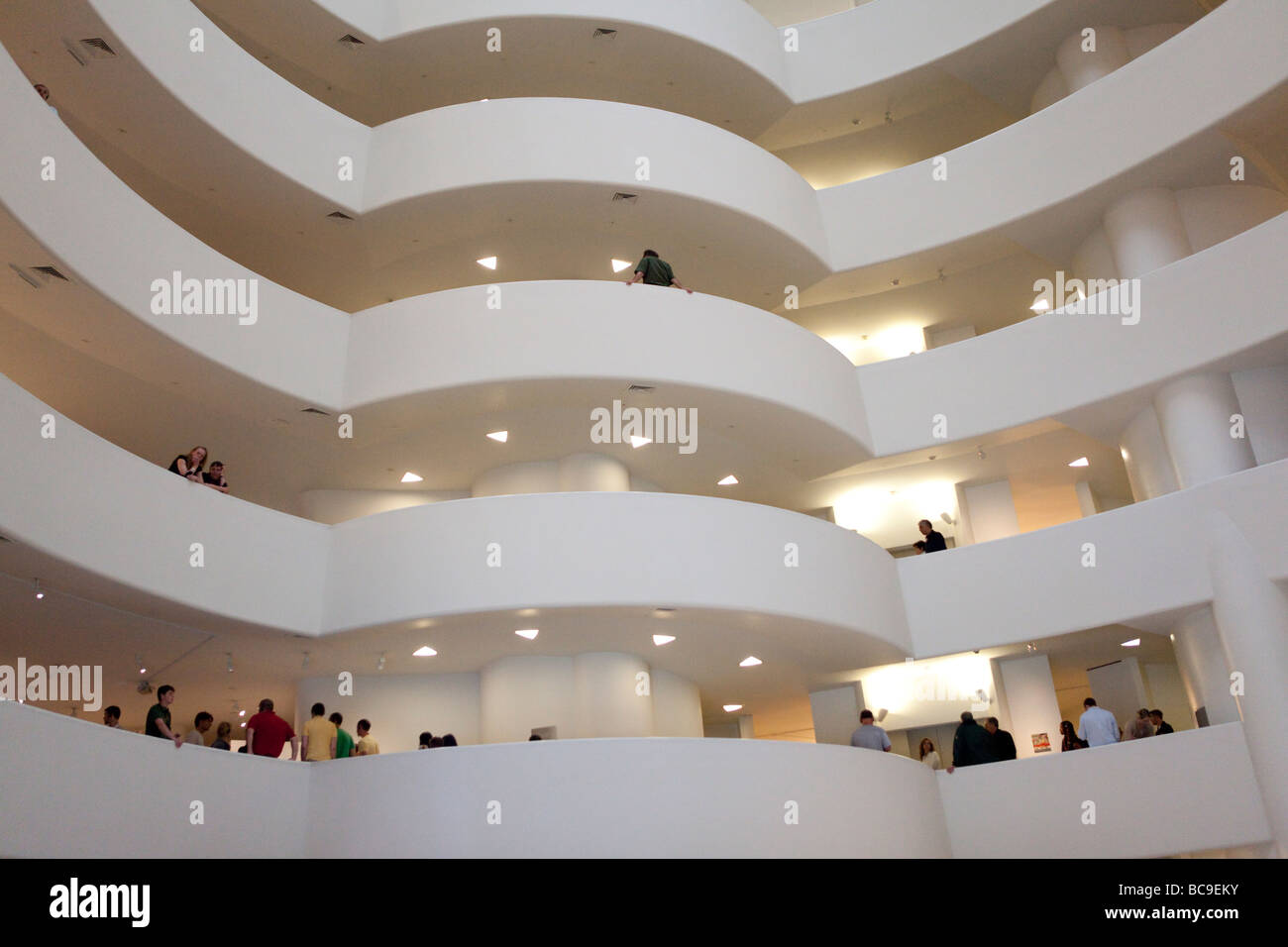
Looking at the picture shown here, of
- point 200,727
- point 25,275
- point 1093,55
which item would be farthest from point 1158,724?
point 25,275

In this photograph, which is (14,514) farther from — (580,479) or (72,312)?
(580,479)

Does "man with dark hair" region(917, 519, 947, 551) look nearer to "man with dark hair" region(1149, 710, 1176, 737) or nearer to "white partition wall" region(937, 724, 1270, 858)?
"white partition wall" region(937, 724, 1270, 858)

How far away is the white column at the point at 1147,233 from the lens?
16.9m

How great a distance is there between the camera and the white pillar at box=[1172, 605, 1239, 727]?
13.9 metres

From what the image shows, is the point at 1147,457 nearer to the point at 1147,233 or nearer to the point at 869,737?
the point at 1147,233

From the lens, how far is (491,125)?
57.2 feet

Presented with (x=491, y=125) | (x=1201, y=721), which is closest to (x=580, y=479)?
(x=491, y=125)

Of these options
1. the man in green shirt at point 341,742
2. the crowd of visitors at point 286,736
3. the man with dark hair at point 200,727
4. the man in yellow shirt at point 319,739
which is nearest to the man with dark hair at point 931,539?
the crowd of visitors at point 286,736

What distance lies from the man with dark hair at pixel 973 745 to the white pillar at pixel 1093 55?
38.1 ft

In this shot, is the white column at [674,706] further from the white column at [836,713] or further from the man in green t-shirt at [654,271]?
the man in green t-shirt at [654,271]

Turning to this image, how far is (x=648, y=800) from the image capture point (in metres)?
12.5

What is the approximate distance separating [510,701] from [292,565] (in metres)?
3.75

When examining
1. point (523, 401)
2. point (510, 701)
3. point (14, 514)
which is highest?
point (523, 401)

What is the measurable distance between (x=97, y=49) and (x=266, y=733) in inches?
378
